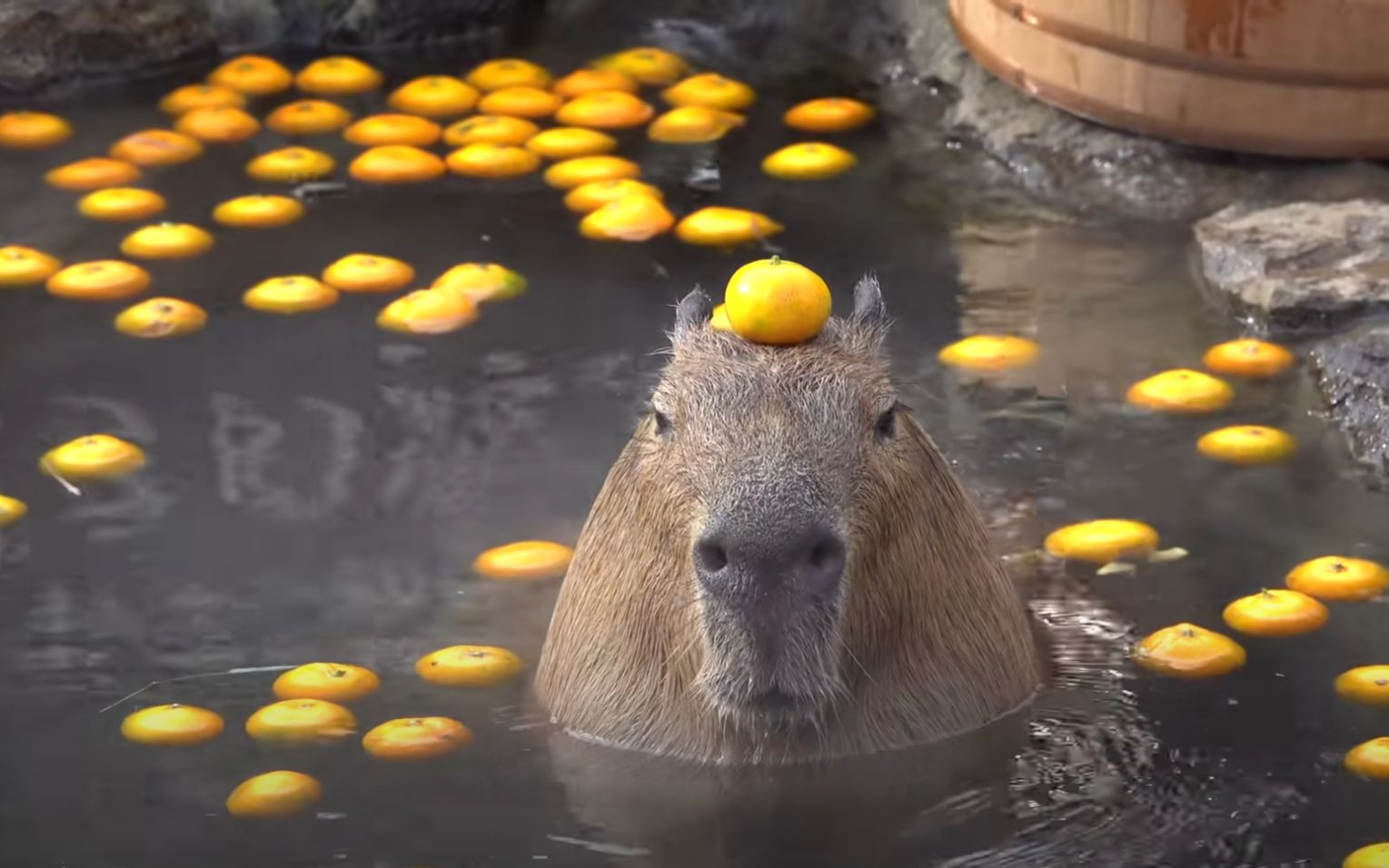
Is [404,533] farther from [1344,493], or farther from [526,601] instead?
[1344,493]

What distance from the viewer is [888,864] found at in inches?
150

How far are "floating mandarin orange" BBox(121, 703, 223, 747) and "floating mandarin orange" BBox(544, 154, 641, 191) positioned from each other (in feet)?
8.23

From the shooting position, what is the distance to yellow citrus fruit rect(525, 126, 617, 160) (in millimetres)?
6488

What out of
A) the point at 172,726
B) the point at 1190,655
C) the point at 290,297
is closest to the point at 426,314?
the point at 290,297

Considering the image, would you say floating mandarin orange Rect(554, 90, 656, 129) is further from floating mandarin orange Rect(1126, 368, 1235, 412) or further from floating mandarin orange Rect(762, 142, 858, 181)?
floating mandarin orange Rect(1126, 368, 1235, 412)

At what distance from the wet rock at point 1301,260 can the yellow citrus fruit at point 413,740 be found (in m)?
2.52

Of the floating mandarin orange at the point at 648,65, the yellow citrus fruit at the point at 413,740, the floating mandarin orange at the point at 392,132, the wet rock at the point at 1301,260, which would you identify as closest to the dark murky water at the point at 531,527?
the yellow citrus fruit at the point at 413,740

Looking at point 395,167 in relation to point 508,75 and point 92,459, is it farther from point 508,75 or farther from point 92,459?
point 92,459

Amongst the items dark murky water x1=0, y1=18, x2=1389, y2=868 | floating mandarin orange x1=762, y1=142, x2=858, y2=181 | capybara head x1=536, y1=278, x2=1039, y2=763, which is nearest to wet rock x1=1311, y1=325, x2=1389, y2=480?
dark murky water x1=0, y1=18, x2=1389, y2=868

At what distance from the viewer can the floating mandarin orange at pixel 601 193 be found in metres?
6.18

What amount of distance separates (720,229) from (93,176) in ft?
5.96

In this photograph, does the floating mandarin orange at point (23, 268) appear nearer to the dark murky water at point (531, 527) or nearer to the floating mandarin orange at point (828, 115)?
the dark murky water at point (531, 527)

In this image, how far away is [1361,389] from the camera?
5180 millimetres

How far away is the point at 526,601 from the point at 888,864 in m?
1.17
